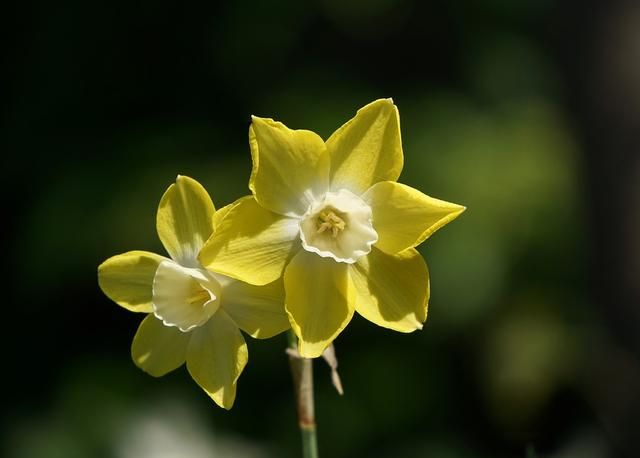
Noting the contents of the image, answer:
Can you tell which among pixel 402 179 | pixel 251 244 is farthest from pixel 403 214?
pixel 402 179

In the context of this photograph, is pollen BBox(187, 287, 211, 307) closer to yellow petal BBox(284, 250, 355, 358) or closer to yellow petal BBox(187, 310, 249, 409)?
yellow petal BBox(187, 310, 249, 409)

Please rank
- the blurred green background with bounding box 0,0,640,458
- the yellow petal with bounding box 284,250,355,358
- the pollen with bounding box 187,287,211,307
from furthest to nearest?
the blurred green background with bounding box 0,0,640,458, the pollen with bounding box 187,287,211,307, the yellow petal with bounding box 284,250,355,358

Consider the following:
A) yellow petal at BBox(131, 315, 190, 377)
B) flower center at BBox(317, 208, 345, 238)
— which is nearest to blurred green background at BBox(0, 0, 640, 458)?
yellow petal at BBox(131, 315, 190, 377)

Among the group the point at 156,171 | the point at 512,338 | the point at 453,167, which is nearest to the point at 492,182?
the point at 453,167

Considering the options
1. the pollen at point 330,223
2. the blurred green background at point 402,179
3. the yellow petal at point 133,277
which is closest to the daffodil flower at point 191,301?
the yellow petal at point 133,277

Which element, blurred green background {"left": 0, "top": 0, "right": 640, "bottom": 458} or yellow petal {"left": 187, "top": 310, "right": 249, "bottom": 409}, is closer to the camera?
yellow petal {"left": 187, "top": 310, "right": 249, "bottom": 409}

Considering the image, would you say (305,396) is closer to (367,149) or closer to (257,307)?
(257,307)
